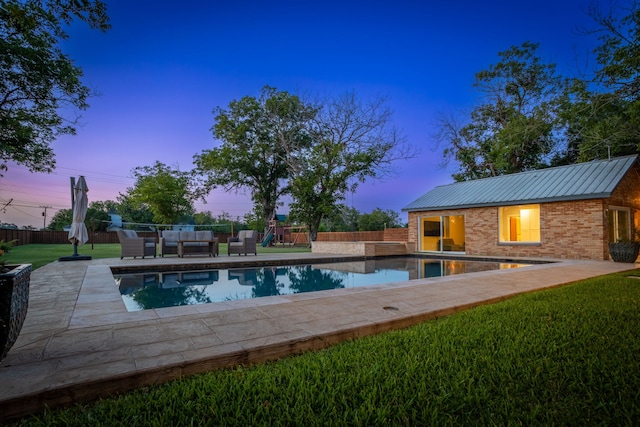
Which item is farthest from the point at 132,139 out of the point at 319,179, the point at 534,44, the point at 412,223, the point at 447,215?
the point at 534,44

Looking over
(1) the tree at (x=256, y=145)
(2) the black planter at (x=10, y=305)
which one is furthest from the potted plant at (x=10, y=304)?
(1) the tree at (x=256, y=145)

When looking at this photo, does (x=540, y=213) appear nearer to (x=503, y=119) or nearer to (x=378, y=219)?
(x=503, y=119)

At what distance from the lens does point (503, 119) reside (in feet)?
67.6

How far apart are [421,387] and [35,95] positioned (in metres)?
15.6

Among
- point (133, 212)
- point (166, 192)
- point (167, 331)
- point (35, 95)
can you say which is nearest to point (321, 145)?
point (35, 95)

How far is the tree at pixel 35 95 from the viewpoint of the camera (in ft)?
34.7

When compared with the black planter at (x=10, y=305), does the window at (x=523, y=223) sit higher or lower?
higher

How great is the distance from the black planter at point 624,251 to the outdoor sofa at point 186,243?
39.6ft

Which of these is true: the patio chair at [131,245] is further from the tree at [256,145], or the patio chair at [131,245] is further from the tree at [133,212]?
the tree at [133,212]

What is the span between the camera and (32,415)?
1.63 meters

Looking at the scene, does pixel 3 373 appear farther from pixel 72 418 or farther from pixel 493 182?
pixel 493 182

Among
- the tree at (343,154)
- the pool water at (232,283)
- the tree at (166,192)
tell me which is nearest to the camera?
the pool water at (232,283)

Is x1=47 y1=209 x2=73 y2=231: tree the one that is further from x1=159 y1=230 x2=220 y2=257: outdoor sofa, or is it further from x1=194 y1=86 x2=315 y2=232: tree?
x1=159 y1=230 x2=220 y2=257: outdoor sofa

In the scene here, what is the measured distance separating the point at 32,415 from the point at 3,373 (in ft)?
1.62
